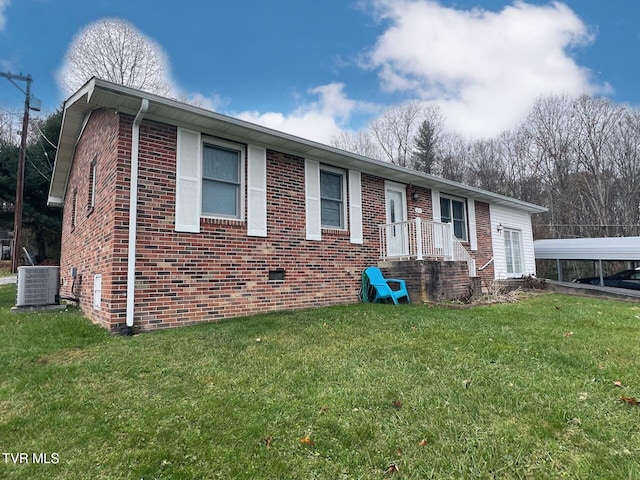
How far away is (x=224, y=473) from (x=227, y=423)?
1.85 feet

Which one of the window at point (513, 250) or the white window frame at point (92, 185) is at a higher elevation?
the white window frame at point (92, 185)

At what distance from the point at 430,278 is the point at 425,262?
0.38m

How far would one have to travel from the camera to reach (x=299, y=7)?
10430 millimetres

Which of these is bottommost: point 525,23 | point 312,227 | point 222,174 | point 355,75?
point 312,227

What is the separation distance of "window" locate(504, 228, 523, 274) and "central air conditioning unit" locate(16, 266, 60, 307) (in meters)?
14.0

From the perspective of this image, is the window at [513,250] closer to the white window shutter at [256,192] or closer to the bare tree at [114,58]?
the white window shutter at [256,192]

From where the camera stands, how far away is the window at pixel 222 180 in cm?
642

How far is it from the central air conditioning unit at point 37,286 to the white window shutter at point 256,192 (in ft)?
15.1

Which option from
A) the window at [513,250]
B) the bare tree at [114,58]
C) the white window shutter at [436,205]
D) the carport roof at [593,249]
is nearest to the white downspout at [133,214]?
the white window shutter at [436,205]

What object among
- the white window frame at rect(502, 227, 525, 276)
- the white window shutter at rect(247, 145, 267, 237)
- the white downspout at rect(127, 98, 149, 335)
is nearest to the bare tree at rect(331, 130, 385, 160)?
the white window frame at rect(502, 227, 525, 276)

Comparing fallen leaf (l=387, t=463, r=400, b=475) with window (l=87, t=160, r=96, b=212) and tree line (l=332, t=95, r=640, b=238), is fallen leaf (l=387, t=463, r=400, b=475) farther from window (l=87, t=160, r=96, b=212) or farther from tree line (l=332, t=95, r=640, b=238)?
tree line (l=332, t=95, r=640, b=238)

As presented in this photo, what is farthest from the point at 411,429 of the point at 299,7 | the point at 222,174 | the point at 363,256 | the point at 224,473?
the point at 299,7

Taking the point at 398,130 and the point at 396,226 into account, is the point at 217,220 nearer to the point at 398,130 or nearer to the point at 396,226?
the point at 396,226

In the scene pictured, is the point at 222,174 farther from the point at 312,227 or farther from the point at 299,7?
the point at 299,7
